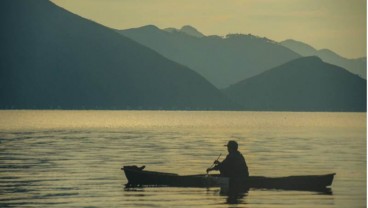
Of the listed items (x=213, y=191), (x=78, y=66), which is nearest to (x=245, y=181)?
(x=213, y=191)

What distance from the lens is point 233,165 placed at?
65.7 ft

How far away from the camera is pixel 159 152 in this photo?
41281 mm

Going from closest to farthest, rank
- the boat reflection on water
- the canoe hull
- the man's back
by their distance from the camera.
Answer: the man's back < the boat reflection on water < the canoe hull

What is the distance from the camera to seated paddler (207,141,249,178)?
64.1ft

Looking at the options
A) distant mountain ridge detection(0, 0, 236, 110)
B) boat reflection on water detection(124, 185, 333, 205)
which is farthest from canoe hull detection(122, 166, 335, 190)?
distant mountain ridge detection(0, 0, 236, 110)

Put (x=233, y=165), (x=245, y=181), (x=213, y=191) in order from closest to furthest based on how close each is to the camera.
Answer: (x=233, y=165)
(x=245, y=181)
(x=213, y=191)

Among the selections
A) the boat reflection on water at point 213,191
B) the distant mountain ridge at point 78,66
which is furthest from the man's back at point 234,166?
the distant mountain ridge at point 78,66

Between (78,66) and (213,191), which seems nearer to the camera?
(213,191)

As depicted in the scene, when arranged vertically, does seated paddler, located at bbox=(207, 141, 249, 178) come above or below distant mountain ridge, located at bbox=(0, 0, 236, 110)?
below

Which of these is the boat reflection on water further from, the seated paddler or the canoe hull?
the seated paddler

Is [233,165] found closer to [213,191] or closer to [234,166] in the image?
[234,166]

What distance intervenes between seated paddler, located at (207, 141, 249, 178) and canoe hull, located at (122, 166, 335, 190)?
0.24m

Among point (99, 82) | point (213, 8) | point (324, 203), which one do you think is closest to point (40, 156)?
point (324, 203)

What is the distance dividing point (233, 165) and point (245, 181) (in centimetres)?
89
